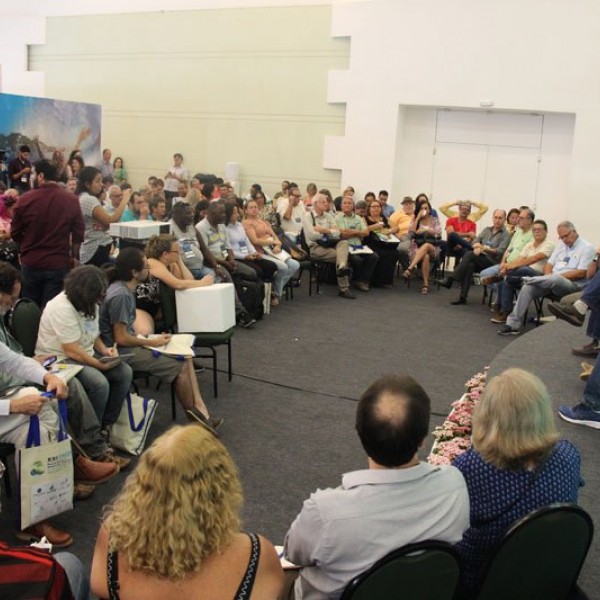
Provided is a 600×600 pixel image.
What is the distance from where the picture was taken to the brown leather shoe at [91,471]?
321 cm

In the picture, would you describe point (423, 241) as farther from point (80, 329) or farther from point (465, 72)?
point (80, 329)

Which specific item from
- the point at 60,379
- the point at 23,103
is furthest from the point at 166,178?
the point at 60,379

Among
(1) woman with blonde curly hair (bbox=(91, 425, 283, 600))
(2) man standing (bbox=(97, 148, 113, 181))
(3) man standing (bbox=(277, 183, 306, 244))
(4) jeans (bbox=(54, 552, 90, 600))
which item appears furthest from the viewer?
(2) man standing (bbox=(97, 148, 113, 181))

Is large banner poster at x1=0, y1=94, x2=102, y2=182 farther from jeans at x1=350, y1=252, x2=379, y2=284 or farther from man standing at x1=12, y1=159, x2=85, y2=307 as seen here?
man standing at x1=12, y1=159, x2=85, y2=307

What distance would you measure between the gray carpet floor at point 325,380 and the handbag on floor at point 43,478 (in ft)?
0.64

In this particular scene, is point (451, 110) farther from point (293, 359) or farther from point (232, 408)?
point (232, 408)

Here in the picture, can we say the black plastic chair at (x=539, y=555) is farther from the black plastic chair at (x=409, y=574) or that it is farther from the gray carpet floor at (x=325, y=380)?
the gray carpet floor at (x=325, y=380)

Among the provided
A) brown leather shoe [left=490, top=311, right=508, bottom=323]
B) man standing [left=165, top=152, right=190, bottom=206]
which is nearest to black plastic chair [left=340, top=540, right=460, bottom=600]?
brown leather shoe [left=490, top=311, right=508, bottom=323]

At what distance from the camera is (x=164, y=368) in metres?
3.92

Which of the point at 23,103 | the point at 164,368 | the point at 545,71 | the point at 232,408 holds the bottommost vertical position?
the point at 232,408

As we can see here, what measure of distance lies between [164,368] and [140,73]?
10365 mm

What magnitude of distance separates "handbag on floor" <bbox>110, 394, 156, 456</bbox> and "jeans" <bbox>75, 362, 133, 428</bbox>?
6 cm

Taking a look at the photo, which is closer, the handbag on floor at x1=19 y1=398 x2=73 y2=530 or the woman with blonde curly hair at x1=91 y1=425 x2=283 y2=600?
the woman with blonde curly hair at x1=91 y1=425 x2=283 y2=600

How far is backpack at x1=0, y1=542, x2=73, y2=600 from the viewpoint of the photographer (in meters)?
1.47
